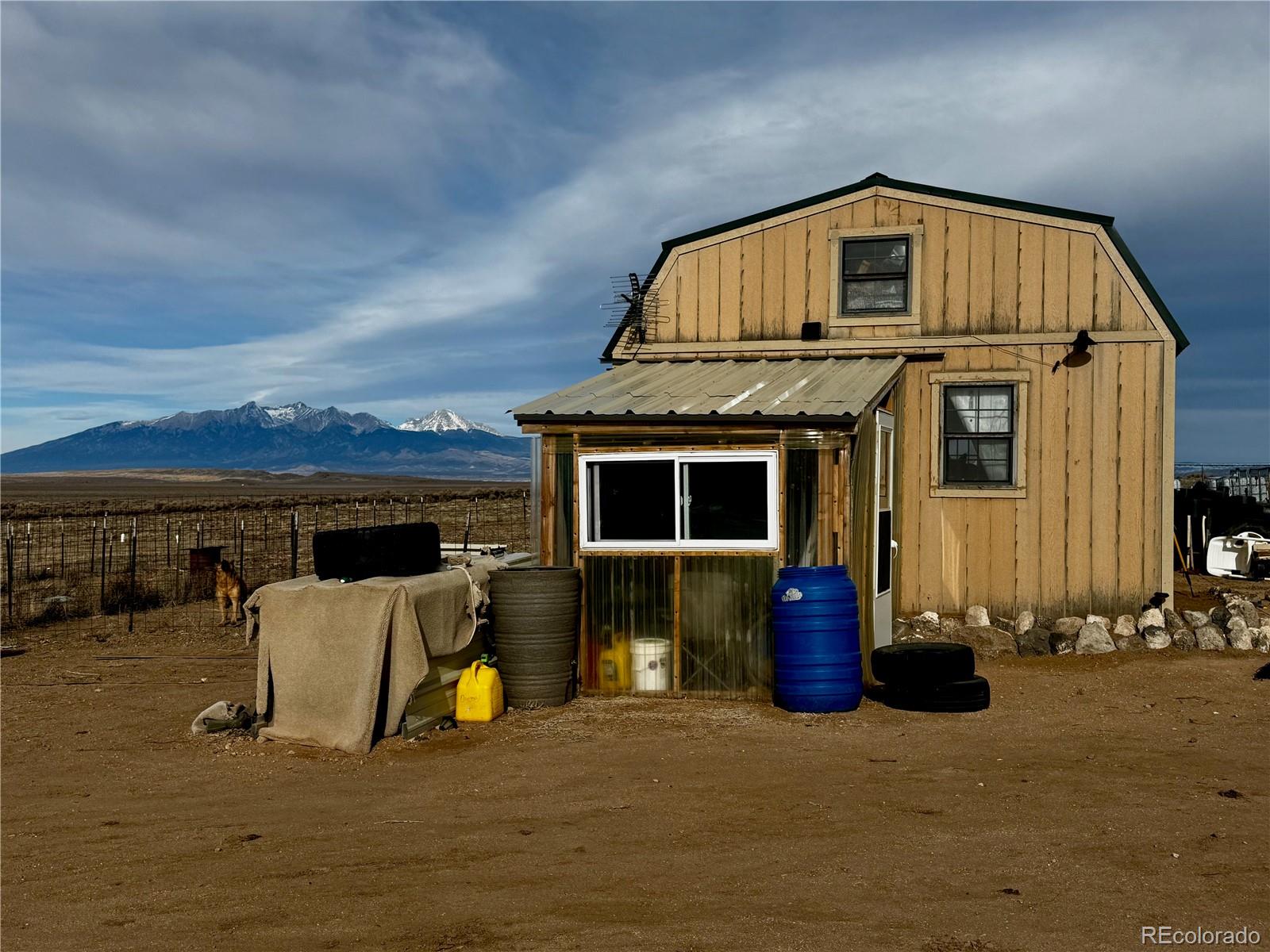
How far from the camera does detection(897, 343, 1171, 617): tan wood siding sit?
40.7ft

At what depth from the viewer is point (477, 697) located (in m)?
9.25

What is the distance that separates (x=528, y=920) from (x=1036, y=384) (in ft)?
33.0

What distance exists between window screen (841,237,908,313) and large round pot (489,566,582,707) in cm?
600

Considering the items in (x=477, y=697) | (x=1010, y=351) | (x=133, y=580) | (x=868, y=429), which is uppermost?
(x=1010, y=351)

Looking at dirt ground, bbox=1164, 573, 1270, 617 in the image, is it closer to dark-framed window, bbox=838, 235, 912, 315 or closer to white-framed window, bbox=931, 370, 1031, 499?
white-framed window, bbox=931, 370, 1031, 499

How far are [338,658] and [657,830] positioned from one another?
3429 mm

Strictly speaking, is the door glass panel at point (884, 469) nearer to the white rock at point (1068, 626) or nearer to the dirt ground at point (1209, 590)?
the white rock at point (1068, 626)

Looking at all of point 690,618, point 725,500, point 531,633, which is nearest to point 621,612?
point 690,618

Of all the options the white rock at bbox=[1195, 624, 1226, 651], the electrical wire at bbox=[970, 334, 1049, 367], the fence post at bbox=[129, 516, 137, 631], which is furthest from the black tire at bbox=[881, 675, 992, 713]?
the fence post at bbox=[129, 516, 137, 631]

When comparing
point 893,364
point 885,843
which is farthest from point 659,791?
point 893,364

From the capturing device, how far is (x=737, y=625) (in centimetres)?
989

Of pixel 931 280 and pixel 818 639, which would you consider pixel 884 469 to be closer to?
pixel 931 280

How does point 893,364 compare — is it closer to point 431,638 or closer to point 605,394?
point 605,394

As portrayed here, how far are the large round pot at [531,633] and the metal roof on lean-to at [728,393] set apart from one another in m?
1.74
